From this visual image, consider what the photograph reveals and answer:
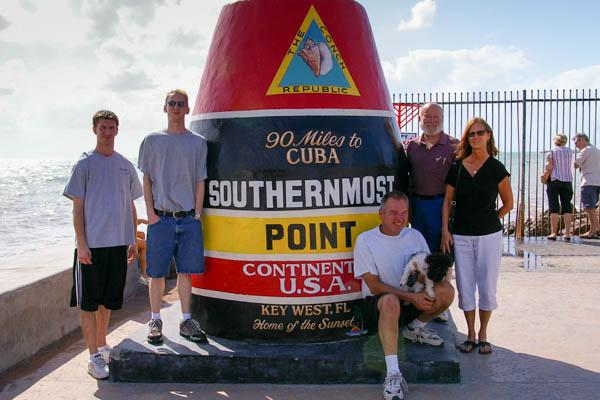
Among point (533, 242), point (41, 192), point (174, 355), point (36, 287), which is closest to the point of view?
point (174, 355)

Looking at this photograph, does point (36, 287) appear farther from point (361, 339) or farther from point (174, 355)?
point (361, 339)

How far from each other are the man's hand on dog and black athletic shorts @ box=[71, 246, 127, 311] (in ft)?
6.97

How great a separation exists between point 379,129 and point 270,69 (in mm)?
998

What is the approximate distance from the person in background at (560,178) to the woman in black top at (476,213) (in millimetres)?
6331

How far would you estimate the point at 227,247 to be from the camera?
170 inches

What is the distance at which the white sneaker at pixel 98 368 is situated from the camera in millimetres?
4092

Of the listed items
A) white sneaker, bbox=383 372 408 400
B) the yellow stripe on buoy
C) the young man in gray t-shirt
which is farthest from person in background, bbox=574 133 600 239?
the young man in gray t-shirt

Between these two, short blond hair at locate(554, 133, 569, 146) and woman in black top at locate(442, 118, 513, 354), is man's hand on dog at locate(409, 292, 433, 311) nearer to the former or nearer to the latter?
woman in black top at locate(442, 118, 513, 354)

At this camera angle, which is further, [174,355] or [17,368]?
[17,368]

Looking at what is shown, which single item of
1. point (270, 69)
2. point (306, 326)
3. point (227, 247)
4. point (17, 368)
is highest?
point (270, 69)

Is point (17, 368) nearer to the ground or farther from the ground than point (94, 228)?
nearer to the ground

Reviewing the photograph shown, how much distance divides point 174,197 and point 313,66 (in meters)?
1.47

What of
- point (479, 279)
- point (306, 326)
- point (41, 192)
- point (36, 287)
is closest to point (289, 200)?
point (306, 326)

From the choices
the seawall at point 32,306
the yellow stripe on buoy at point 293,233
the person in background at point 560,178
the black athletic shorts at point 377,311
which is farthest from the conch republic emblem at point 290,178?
the person in background at point 560,178
